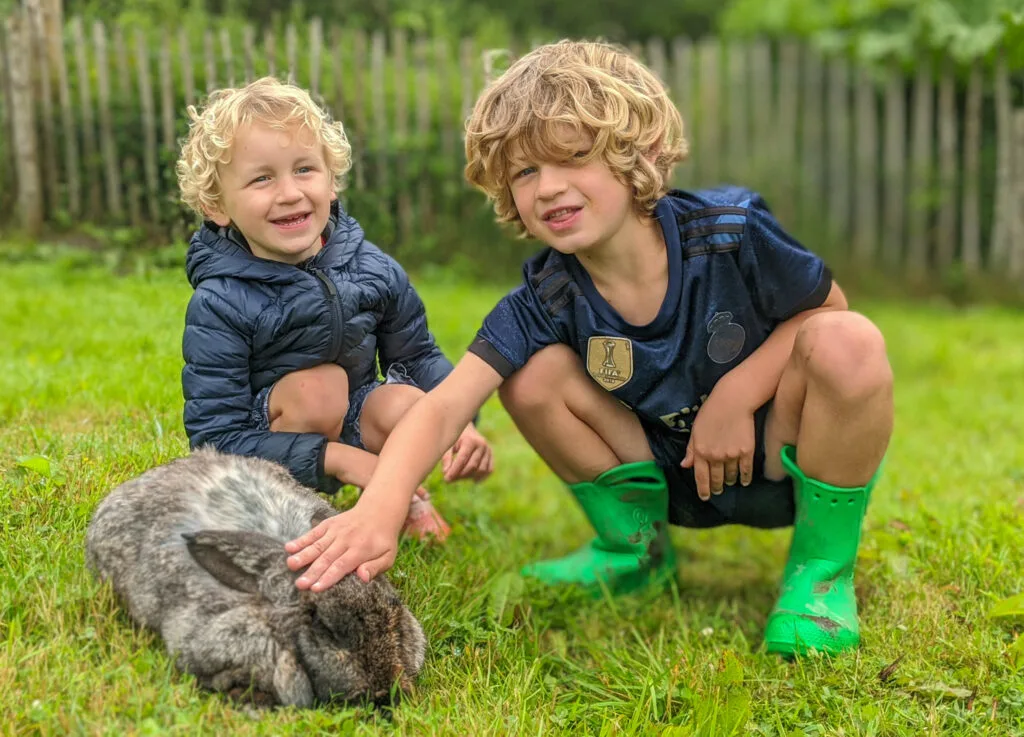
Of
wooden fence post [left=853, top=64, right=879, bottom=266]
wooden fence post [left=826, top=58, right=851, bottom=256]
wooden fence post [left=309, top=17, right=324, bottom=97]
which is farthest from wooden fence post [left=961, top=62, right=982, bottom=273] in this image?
wooden fence post [left=309, top=17, right=324, bottom=97]

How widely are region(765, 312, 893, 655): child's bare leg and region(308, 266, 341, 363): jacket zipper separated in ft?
4.29

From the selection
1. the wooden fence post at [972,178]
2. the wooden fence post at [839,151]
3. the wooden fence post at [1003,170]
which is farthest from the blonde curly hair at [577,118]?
the wooden fence post at [839,151]

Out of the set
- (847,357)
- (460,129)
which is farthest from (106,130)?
(460,129)

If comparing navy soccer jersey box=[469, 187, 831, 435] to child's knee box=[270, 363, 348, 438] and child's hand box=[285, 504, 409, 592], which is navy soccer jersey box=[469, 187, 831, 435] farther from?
child's hand box=[285, 504, 409, 592]

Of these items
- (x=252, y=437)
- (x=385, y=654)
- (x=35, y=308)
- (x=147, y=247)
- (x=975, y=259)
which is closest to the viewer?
(x=385, y=654)

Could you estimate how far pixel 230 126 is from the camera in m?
2.80

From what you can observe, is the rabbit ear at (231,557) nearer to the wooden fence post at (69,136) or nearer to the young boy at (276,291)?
the young boy at (276,291)

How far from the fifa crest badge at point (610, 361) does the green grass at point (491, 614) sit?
2.37 ft

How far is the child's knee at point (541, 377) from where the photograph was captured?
3211 mm

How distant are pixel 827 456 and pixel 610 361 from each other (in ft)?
2.26

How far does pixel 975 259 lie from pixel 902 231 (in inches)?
28.2

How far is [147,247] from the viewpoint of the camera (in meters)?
3.60

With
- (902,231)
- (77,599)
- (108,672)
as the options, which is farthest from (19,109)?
(902,231)

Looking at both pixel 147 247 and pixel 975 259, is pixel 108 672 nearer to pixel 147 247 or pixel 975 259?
pixel 147 247
